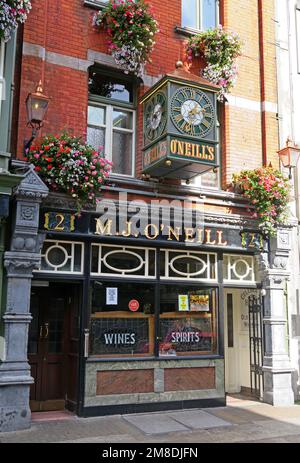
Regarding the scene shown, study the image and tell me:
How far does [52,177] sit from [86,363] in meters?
3.36

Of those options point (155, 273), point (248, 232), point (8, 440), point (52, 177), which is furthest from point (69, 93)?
point (8, 440)

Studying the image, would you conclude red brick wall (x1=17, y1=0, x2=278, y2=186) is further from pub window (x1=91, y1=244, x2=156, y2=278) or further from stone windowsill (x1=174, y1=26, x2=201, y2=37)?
pub window (x1=91, y1=244, x2=156, y2=278)

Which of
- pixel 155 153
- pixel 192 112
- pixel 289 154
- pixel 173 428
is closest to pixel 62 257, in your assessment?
pixel 155 153

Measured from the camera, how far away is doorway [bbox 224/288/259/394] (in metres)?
11.2

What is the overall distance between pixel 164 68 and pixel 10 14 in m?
3.58

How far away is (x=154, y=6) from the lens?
1028 centimetres

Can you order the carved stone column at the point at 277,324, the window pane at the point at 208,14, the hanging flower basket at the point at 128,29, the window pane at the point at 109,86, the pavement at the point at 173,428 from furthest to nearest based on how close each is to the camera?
the window pane at the point at 208,14 < the carved stone column at the point at 277,324 < the window pane at the point at 109,86 < the hanging flower basket at the point at 128,29 < the pavement at the point at 173,428

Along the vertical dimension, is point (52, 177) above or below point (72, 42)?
below

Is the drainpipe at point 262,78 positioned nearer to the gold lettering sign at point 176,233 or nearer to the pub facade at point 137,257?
the pub facade at point 137,257

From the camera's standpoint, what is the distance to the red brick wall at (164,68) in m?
8.87

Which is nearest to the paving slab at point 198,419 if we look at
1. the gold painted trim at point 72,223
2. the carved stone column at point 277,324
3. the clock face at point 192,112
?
the carved stone column at point 277,324

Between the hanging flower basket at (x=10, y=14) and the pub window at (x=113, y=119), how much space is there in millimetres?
1974

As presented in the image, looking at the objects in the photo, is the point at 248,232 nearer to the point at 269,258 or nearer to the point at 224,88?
the point at 269,258

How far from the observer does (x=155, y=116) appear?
30.0 feet
